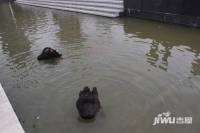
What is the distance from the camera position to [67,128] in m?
3.45

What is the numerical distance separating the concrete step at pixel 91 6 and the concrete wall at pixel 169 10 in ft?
2.30

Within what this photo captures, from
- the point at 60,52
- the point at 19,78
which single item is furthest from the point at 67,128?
the point at 60,52

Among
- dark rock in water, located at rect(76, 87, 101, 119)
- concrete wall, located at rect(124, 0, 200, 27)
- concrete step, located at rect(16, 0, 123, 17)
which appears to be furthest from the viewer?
concrete step, located at rect(16, 0, 123, 17)

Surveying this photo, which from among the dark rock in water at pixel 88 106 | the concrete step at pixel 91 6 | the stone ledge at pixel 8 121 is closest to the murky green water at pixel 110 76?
the dark rock in water at pixel 88 106

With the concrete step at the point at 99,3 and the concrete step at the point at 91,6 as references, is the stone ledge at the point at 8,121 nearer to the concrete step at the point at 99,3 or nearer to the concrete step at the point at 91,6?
the concrete step at the point at 91,6

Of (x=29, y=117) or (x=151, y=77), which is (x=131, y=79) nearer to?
(x=151, y=77)

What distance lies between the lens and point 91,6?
472 inches

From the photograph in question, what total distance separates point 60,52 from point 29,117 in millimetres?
2953

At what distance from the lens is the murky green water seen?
3582 mm

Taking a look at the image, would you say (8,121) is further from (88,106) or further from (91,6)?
(91,6)

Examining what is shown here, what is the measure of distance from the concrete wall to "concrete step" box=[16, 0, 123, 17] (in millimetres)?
700

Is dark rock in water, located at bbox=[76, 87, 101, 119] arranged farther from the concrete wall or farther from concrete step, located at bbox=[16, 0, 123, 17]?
concrete step, located at bbox=[16, 0, 123, 17]

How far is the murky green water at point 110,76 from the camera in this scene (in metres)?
3.58

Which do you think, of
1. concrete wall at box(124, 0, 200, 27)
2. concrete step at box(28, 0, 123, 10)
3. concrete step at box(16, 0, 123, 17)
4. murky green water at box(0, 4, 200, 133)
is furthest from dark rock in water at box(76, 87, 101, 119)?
concrete step at box(28, 0, 123, 10)
